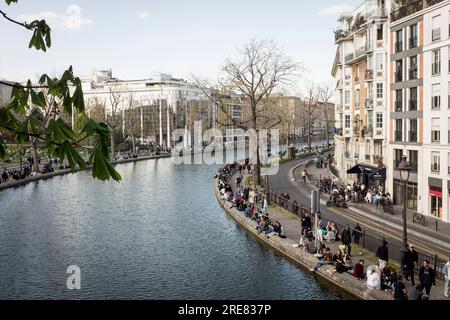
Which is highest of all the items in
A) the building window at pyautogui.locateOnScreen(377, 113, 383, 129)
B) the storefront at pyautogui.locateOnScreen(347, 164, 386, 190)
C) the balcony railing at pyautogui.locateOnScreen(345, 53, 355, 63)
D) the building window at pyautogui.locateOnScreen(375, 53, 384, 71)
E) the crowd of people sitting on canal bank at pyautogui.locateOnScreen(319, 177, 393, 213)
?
the balcony railing at pyautogui.locateOnScreen(345, 53, 355, 63)

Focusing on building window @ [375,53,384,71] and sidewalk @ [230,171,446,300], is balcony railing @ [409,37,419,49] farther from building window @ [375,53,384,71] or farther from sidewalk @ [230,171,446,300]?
sidewalk @ [230,171,446,300]

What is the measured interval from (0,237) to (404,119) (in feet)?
94.4

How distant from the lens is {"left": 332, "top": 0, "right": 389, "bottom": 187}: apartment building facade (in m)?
46.1

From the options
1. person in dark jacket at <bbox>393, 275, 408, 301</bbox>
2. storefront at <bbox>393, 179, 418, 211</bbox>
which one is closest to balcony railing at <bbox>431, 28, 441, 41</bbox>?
storefront at <bbox>393, 179, 418, 211</bbox>

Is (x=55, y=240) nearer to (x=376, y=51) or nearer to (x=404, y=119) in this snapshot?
(x=404, y=119)

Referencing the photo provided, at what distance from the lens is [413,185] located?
126 feet

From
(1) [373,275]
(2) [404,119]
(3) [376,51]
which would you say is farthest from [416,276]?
(3) [376,51]

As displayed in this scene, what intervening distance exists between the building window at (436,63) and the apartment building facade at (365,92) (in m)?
8.92

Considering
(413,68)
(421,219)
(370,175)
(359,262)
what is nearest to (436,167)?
(421,219)

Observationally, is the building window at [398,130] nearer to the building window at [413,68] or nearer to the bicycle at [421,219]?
the building window at [413,68]

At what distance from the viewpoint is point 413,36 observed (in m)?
37.9

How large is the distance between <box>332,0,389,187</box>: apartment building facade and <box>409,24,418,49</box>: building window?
6347 millimetres

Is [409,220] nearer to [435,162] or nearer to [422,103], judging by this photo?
[435,162]

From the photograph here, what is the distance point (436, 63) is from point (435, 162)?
6.54 metres
